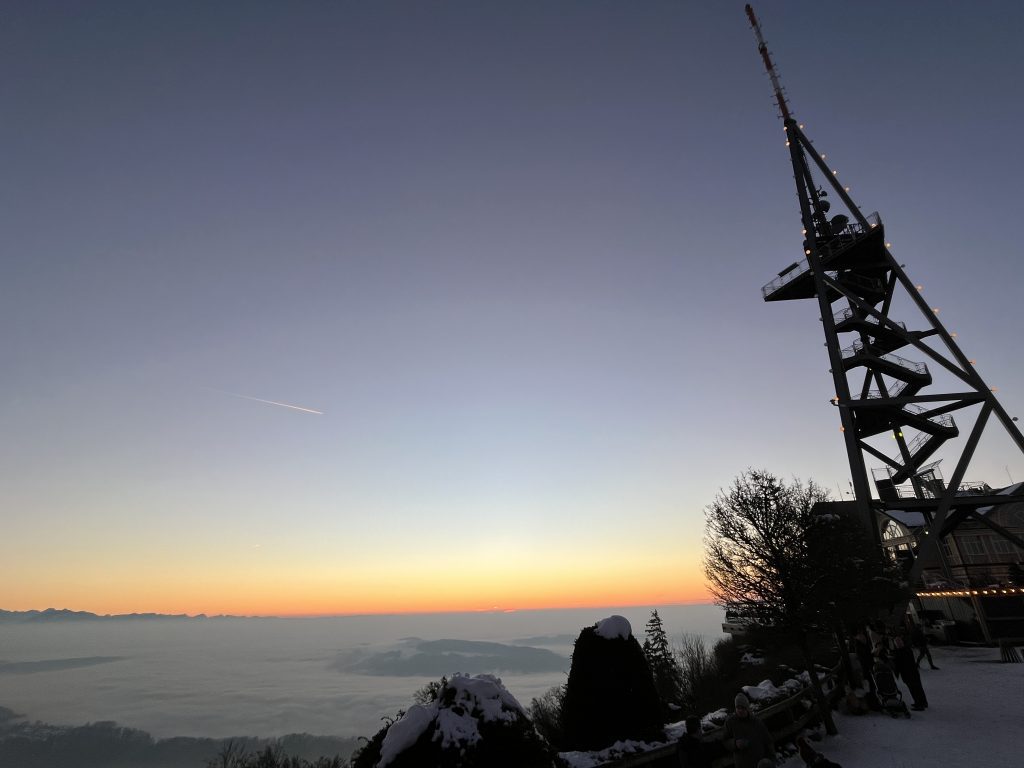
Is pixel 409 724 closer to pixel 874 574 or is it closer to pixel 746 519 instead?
pixel 746 519

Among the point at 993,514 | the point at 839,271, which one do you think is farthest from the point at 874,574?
the point at 993,514

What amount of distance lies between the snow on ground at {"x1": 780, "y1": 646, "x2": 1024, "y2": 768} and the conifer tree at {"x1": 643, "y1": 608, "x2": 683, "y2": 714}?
7941mm

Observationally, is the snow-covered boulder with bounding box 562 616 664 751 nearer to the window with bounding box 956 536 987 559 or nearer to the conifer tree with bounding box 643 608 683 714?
the conifer tree with bounding box 643 608 683 714

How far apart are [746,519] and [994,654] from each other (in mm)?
16874

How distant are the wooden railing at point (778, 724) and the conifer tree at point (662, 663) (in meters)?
6.31

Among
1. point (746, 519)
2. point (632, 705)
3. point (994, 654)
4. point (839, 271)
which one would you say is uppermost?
point (839, 271)

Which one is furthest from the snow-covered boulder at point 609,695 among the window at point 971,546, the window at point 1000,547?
the window at point 1000,547

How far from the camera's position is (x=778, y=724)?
11078mm

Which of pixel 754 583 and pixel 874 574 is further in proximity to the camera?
pixel 874 574

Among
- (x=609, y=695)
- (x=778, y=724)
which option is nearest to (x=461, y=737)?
(x=609, y=695)

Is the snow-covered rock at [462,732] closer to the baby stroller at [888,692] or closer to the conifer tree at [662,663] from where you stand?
the baby stroller at [888,692]

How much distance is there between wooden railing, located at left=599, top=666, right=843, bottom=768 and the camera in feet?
27.5

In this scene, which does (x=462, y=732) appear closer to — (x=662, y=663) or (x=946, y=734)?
(x=946, y=734)

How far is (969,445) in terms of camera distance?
1036 inches
